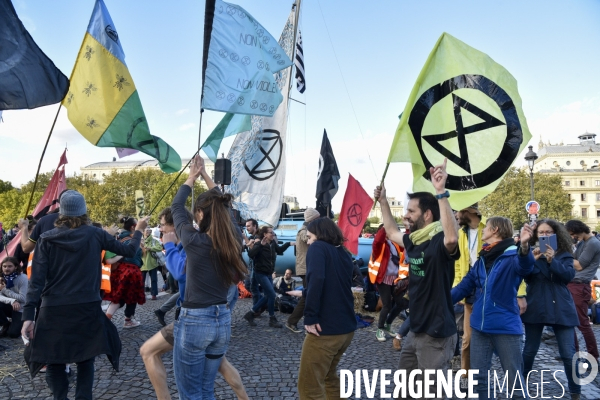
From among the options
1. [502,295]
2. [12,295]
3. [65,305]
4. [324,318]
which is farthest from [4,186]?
[502,295]

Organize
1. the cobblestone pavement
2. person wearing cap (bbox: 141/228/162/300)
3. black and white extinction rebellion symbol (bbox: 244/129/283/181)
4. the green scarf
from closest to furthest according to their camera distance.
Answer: the green scarf → the cobblestone pavement → black and white extinction rebellion symbol (bbox: 244/129/283/181) → person wearing cap (bbox: 141/228/162/300)

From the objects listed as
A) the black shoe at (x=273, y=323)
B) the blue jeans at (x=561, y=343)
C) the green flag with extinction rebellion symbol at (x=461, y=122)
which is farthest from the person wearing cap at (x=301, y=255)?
the blue jeans at (x=561, y=343)

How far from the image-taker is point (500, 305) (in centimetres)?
361

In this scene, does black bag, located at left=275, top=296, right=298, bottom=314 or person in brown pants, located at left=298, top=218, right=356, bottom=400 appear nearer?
person in brown pants, located at left=298, top=218, right=356, bottom=400

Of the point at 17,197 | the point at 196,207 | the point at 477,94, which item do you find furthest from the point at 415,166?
the point at 17,197

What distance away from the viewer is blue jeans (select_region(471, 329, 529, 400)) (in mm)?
3512

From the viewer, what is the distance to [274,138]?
8.89m

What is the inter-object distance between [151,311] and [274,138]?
407 cm

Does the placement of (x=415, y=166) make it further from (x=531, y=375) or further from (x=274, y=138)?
(x=274, y=138)

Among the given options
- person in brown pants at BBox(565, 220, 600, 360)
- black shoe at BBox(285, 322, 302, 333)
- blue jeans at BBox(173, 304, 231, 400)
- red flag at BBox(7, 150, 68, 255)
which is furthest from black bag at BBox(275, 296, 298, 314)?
blue jeans at BBox(173, 304, 231, 400)

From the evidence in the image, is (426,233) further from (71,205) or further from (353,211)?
(353,211)

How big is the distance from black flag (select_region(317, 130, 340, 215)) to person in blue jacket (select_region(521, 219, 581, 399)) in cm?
489

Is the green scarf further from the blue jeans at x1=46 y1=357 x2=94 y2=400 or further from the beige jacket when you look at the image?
the beige jacket

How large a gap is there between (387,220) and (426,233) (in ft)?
1.83
